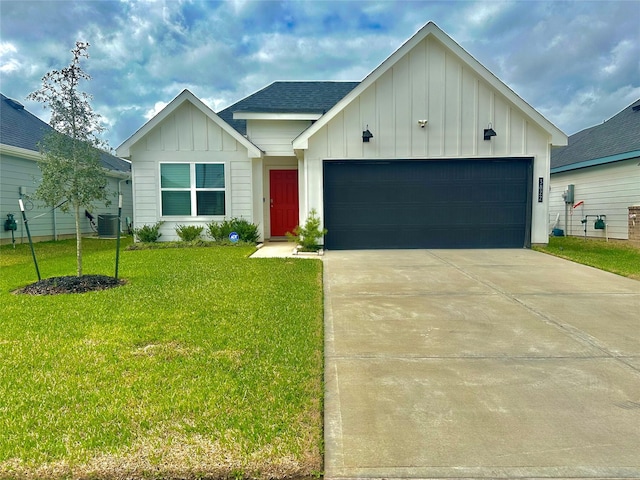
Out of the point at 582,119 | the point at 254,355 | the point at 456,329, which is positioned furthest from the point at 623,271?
the point at 582,119

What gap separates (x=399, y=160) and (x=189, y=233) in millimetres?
6066

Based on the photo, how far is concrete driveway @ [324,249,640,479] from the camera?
2.21 m

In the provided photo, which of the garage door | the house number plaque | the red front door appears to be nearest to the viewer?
the house number plaque

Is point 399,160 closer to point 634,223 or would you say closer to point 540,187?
point 540,187

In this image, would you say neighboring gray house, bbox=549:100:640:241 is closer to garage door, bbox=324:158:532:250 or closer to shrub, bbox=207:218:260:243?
garage door, bbox=324:158:532:250

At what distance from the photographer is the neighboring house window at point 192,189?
11852 mm

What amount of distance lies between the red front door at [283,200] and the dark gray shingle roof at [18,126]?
16.2 ft

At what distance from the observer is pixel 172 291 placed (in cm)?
593

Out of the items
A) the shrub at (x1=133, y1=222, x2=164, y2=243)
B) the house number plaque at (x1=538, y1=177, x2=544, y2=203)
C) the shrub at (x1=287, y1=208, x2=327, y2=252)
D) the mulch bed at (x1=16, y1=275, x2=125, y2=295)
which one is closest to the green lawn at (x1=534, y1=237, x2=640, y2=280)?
the house number plaque at (x1=538, y1=177, x2=544, y2=203)

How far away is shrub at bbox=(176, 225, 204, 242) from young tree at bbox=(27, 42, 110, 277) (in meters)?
5.30

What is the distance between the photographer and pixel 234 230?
11.8 metres

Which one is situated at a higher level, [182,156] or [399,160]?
[182,156]

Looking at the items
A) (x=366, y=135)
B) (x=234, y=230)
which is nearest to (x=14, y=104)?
(x=234, y=230)

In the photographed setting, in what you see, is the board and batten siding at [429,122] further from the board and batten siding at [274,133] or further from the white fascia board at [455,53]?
the board and batten siding at [274,133]
